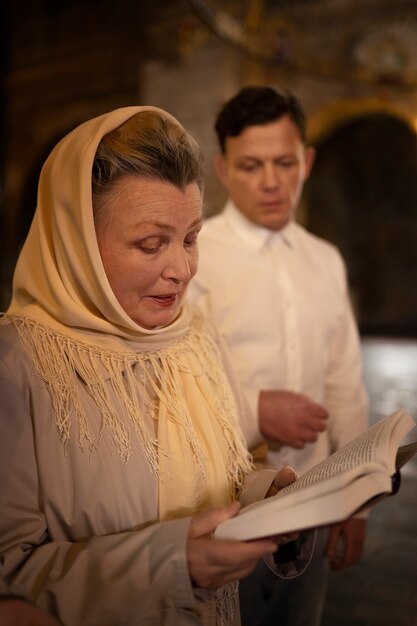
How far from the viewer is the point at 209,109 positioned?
739cm

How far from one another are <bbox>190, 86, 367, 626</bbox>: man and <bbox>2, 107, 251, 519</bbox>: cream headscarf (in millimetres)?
528

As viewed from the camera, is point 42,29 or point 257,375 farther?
point 42,29

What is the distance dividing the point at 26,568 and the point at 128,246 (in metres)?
0.64

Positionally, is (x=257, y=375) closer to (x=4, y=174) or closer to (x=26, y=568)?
(x=26, y=568)

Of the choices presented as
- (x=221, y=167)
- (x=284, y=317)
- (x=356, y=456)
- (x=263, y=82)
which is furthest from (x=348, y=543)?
(x=263, y=82)

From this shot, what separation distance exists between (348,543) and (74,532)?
1.17 meters

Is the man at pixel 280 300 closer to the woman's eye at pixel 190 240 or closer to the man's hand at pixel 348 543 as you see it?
the man's hand at pixel 348 543

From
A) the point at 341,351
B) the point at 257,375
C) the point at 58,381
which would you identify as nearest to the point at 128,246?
the point at 58,381

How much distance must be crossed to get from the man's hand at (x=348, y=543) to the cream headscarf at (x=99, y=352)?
77cm

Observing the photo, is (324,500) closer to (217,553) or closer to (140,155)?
(217,553)

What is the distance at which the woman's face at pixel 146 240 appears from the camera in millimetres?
1216

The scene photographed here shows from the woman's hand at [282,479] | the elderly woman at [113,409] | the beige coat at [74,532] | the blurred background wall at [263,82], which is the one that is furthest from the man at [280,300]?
the beige coat at [74,532]

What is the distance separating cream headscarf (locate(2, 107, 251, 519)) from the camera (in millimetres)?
1206

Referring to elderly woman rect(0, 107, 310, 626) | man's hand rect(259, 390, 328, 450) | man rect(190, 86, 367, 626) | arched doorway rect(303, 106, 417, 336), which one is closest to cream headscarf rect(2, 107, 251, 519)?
elderly woman rect(0, 107, 310, 626)
